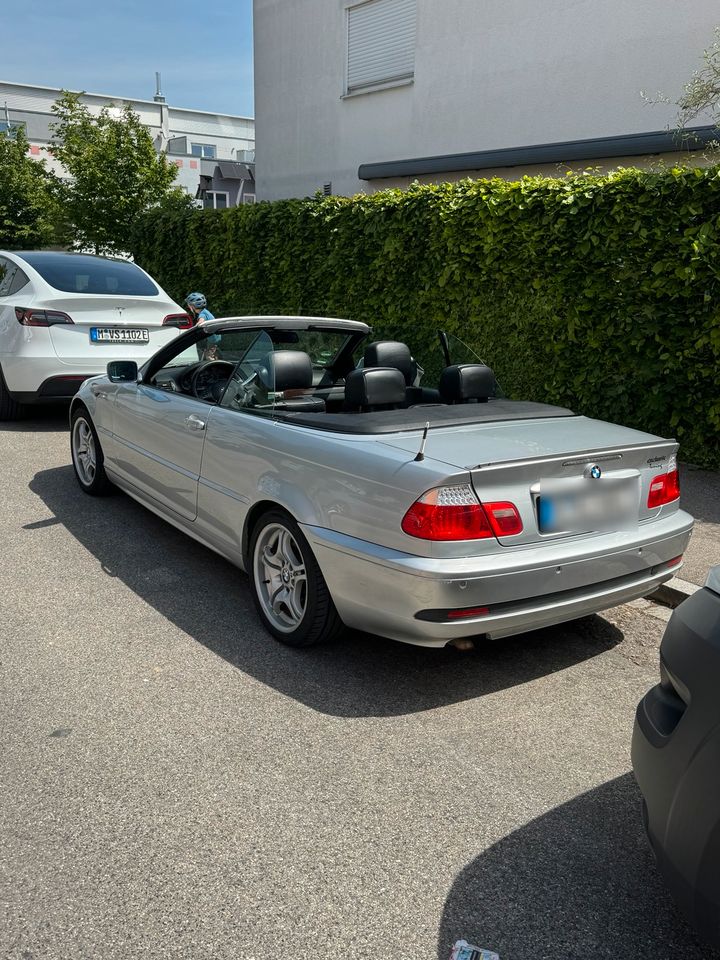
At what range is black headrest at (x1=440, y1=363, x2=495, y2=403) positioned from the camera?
172 inches

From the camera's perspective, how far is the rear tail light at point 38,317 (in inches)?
318

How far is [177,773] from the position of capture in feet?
9.37

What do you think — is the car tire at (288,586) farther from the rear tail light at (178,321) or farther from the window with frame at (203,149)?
the window with frame at (203,149)

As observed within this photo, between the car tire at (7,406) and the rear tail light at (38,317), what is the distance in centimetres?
71

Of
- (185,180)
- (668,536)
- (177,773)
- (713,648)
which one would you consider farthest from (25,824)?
(185,180)

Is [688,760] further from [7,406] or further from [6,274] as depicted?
[6,274]

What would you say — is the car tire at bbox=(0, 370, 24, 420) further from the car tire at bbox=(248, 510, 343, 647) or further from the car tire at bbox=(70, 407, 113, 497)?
the car tire at bbox=(248, 510, 343, 647)

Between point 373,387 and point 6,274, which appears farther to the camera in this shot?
point 6,274

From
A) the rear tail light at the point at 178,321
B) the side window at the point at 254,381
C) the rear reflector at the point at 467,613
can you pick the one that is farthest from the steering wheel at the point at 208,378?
the rear tail light at the point at 178,321

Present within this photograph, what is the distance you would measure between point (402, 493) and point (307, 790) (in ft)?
3.65

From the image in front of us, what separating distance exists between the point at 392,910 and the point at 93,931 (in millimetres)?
786

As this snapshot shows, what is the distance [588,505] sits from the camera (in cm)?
341

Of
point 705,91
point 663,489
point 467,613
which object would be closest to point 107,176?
point 705,91

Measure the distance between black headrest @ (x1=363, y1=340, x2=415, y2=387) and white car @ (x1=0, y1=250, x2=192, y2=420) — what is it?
14.7ft
